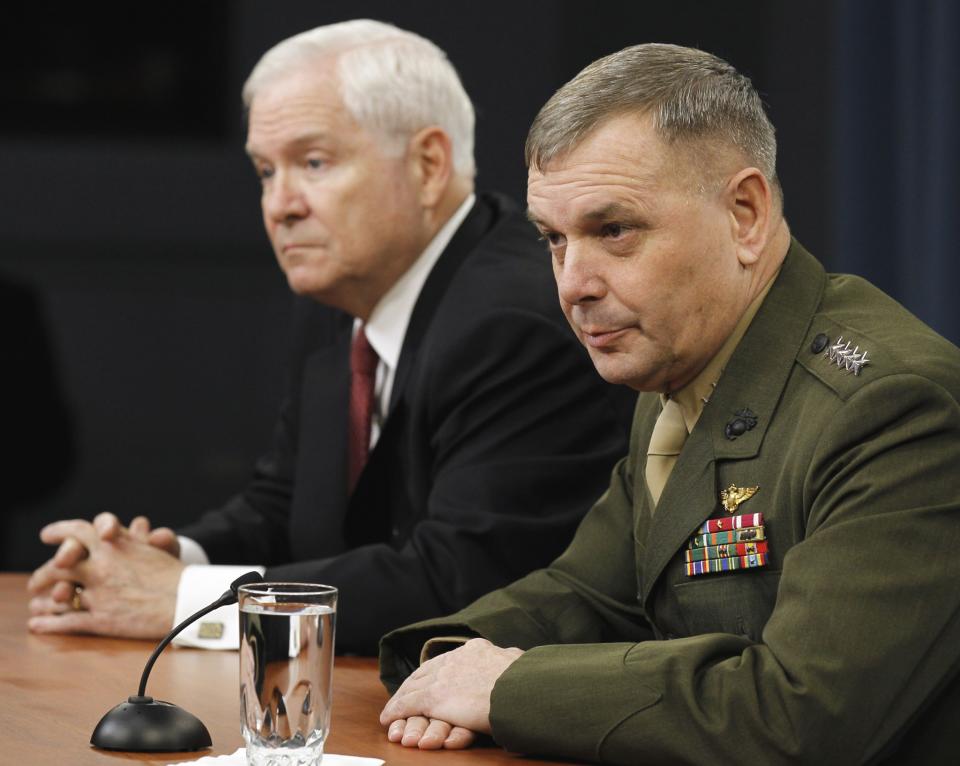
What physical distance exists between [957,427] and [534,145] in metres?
0.51

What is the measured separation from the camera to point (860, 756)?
1.40m

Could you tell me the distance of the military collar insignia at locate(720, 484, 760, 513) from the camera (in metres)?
1.59

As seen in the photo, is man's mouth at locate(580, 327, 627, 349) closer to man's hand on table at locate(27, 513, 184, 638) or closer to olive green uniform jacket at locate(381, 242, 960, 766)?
olive green uniform jacket at locate(381, 242, 960, 766)

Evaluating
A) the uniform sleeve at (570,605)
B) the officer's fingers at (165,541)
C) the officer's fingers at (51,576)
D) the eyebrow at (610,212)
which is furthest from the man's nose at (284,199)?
the eyebrow at (610,212)

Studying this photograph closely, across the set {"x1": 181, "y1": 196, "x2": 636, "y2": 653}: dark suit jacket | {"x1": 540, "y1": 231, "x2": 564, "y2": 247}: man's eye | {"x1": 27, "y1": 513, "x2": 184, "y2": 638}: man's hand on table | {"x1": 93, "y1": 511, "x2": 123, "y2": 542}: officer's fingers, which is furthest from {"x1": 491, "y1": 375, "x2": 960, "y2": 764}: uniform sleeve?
{"x1": 93, "y1": 511, "x2": 123, "y2": 542}: officer's fingers

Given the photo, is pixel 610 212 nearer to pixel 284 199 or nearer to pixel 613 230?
pixel 613 230

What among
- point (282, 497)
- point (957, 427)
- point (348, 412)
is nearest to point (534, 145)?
point (957, 427)

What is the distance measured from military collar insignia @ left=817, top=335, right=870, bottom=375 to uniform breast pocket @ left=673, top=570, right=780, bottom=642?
0.66 ft

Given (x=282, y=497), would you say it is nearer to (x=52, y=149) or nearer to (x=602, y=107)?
(x=602, y=107)

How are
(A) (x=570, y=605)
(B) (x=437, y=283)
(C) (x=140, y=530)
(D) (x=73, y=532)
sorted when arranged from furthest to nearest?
1. (B) (x=437, y=283)
2. (C) (x=140, y=530)
3. (D) (x=73, y=532)
4. (A) (x=570, y=605)

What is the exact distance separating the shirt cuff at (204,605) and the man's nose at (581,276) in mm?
660

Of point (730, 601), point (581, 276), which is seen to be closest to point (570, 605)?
point (730, 601)

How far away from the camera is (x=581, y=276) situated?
5.38 ft

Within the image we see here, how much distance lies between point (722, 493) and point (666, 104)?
0.38 meters
